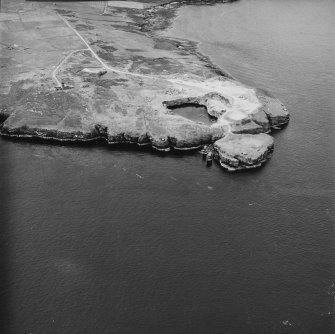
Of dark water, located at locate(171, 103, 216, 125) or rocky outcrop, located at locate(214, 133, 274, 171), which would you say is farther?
dark water, located at locate(171, 103, 216, 125)

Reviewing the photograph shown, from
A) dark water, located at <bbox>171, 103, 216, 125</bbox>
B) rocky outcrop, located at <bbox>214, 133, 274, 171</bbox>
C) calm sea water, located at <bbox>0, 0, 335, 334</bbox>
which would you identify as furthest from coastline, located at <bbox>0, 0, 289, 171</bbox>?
calm sea water, located at <bbox>0, 0, 335, 334</bbox>

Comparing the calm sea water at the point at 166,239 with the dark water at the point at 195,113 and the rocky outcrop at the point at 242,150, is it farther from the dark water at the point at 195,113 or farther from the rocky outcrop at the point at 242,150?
the dark water at the point at 195,113

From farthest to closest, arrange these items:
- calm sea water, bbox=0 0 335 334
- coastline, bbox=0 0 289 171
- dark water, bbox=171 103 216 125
Answer: dark water, bbox=171 103 216 125
coastline, bbox=0 0 289 171
calm sea water, bbox=0 0 335 334

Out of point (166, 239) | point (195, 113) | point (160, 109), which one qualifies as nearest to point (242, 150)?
point (195, 113)

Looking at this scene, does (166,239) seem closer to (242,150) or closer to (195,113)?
(242,150)

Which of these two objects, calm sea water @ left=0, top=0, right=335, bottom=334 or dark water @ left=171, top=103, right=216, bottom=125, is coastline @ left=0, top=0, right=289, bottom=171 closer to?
dark water @ left=171, top=103, right=216, bottom=125

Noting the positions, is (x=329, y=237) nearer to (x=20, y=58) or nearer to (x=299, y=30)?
(x=20, y=58)
